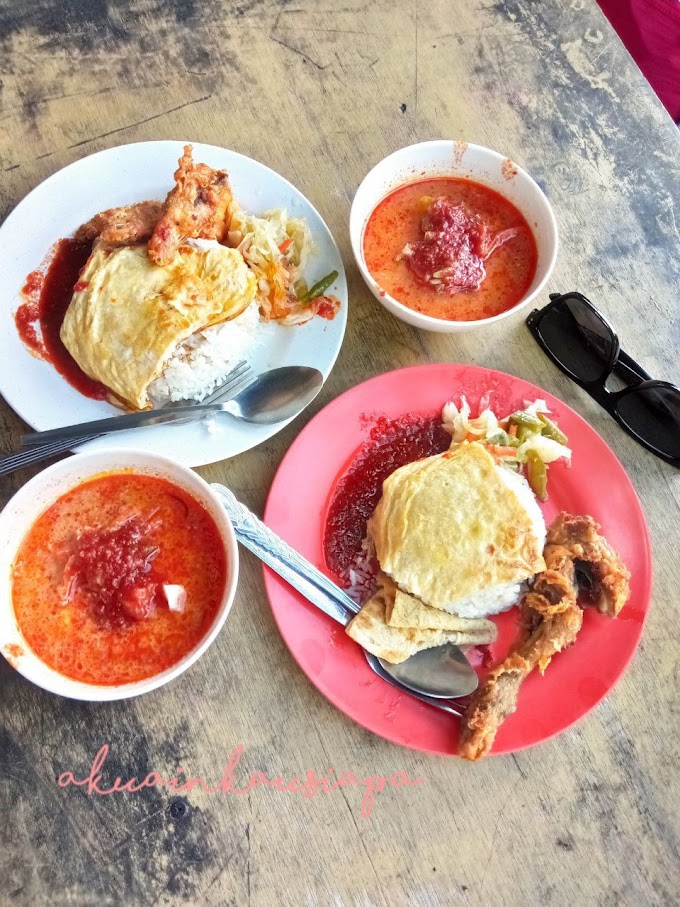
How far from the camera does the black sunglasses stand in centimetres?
276

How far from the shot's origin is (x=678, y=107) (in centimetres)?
380

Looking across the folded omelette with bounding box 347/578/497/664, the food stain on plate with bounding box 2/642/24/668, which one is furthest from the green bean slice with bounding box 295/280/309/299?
the food stain on plate with bounding box 2/642/24/668

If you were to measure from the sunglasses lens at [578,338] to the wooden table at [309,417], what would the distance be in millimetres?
79

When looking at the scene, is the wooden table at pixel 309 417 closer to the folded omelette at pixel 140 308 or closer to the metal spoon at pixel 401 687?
the metal spoon at pixel 401 687

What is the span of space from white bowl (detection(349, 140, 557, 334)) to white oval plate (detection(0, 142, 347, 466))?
6.6 inches

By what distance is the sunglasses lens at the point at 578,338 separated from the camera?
9.16 feet

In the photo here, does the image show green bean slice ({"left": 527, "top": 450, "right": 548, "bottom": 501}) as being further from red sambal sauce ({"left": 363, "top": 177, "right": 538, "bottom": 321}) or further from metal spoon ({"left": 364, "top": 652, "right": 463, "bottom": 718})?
metal spoon ({"left": 364, "top": 652, "right": 463, "bottom": 718})

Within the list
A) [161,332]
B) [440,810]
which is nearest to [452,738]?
[440,810]

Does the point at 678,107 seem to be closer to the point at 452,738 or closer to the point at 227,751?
the point at 452,738

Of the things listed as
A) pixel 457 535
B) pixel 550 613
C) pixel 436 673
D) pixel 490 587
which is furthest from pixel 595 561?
pixel 436 673

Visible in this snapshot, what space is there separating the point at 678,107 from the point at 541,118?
1.09 m

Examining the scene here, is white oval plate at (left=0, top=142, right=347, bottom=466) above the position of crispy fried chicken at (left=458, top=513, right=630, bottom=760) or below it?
above

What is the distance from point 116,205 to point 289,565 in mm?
1556

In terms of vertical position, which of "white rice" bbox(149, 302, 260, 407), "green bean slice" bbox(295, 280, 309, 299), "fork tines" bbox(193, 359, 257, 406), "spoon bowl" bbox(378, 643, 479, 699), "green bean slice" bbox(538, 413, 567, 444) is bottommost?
"spoon bowl" bbox(378, 643, 479, 699)
